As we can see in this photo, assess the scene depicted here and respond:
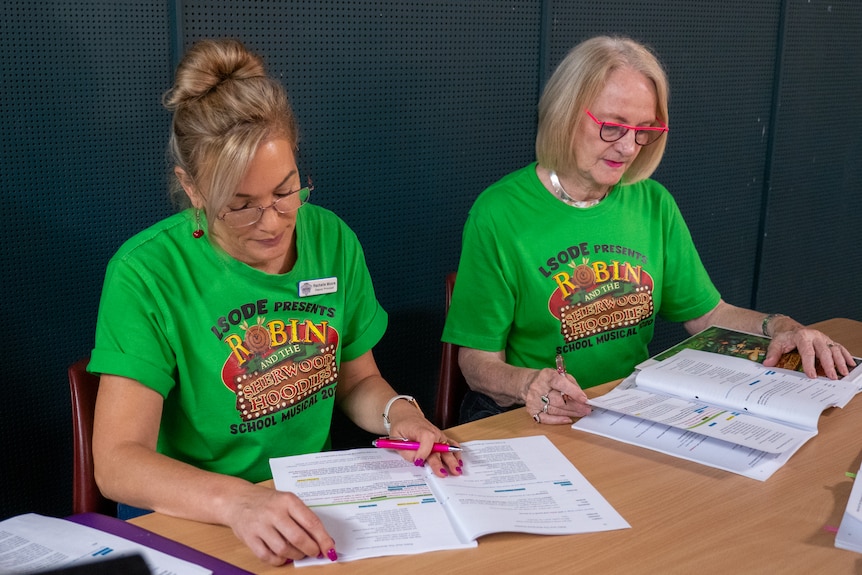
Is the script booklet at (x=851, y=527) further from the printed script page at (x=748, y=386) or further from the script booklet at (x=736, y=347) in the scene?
the script booklet at (x=736, y=347)

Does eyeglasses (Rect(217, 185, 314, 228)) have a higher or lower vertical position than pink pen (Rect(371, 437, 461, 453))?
higher

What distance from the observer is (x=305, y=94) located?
256cm

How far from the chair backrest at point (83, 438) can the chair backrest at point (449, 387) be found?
2.83 feet

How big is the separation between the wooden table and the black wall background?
1203 millimetres

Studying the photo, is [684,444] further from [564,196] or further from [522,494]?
[564,196]

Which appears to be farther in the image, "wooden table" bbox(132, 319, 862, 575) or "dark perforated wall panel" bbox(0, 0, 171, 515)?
"dark perforated wall panel" bbox(0, 0, 171, 515)

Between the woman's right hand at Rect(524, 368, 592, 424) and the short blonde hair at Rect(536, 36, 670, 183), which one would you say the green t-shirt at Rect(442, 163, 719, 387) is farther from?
the woman's right hand at Rect(524, 368, 592, 424)

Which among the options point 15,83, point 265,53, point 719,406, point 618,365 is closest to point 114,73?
point 15,83

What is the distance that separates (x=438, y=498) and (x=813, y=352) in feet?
3.28

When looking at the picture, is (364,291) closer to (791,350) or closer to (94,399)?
(94,399)

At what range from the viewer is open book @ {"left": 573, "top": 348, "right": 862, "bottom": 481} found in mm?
1545

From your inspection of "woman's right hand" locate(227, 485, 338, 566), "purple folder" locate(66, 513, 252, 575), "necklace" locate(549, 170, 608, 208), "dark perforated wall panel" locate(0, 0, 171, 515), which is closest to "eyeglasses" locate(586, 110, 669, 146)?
"necklace" locate(549, 170, 608, 208)

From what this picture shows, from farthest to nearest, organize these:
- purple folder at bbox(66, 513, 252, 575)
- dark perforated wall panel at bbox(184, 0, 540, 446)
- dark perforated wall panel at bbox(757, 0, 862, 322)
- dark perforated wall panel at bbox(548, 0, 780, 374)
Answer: dark perforated wall panel at bbox(757, 0, 862, 322), dark perforated wall panel at bbox(548, 0, 780, 374), dark perforated wall panel at bbox(184, 0, 540, 446), purple folder at bbox(66, 513, 252, 575)

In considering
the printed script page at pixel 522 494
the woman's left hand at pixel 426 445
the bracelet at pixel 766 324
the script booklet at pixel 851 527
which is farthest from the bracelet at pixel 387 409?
the bracelet at pixel 766 324
